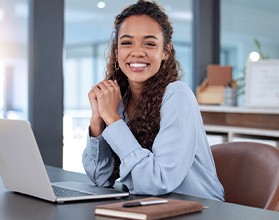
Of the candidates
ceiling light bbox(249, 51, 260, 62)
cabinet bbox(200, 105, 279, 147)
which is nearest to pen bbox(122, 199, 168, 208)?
cabinet bbox(200, 105, 279, 147)

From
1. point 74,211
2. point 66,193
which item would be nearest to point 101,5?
point 66,193

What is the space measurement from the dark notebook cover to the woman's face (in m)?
0.65

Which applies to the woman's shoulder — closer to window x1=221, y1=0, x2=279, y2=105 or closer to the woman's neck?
the woman's neck

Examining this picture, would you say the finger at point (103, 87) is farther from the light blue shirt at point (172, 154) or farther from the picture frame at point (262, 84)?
the picture frame at point (262, 84)

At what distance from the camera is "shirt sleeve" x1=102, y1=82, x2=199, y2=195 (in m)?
1.62

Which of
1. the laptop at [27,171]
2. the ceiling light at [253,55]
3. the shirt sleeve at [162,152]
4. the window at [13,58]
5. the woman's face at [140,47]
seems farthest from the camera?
the ceiling light at [253,55]

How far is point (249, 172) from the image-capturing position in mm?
1983

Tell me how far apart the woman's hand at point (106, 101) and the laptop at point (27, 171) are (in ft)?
0.79

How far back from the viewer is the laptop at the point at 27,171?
143 cm

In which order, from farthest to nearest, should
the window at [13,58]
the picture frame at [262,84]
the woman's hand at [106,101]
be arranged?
the picture frame at [262,84]
the window at [13,58]
the woman's hand at [106,101]

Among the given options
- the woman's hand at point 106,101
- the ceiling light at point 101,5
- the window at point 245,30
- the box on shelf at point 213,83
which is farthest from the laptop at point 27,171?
the window at point 245,30

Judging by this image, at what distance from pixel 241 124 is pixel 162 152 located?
2.27 m

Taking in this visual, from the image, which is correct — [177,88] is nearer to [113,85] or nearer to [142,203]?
[113,85]

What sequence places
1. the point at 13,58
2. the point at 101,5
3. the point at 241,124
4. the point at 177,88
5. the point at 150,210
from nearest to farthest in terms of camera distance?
the point at 150,210 → the point at 177,88 → the point at 13,58 → the point at 101,5 → the point at 241,124
